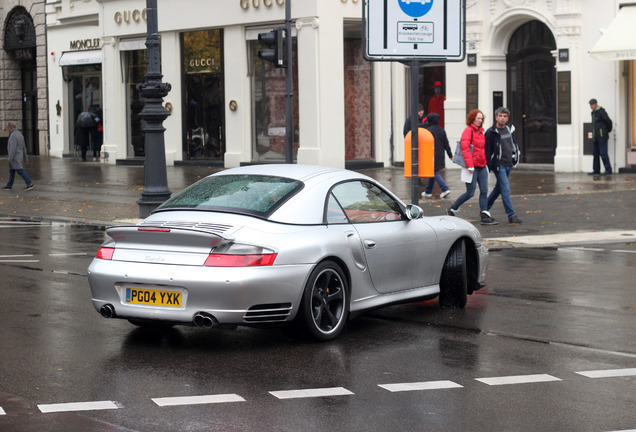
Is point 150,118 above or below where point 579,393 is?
above

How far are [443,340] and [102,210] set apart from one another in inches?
529

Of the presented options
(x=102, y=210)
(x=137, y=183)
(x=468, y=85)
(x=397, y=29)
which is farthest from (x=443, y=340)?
(x=468, y=85)

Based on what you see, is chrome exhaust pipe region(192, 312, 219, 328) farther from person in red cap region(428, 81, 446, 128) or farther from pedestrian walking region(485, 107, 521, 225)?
person in red cap region(428, 81, 446, 128)

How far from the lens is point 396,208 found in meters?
9.77

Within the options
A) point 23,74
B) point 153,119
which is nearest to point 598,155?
point 153,119

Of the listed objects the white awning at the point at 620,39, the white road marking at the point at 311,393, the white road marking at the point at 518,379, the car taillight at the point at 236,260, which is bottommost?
the white road marking at the point at 518,379

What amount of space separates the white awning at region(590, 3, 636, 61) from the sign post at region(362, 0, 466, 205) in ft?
44.1

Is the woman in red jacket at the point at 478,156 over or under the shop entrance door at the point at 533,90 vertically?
under

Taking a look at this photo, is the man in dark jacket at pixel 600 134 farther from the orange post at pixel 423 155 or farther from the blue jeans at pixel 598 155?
the orange post at pixel 423 155

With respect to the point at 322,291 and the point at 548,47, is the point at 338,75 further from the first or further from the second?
the point at 322,291

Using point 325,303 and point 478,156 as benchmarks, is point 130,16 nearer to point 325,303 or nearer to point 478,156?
point 478,156

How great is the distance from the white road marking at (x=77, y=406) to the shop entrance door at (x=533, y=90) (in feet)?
79.4

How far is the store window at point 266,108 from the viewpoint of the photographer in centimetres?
3209

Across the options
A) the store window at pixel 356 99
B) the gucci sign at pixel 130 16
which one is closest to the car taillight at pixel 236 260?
the store window at pixel 356 99
